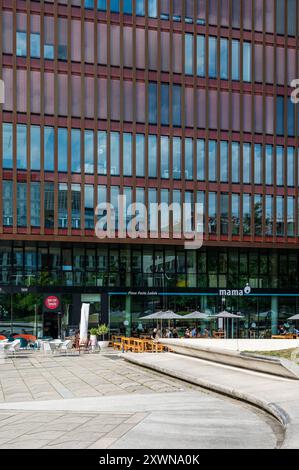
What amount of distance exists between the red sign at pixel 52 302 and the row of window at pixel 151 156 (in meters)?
9.92

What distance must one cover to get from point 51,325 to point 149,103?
63.3 feet

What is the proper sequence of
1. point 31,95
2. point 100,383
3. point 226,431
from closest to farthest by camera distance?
point 226,431 → point 100,383 → point 31,95

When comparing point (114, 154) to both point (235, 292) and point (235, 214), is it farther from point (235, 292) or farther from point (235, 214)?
point (235, 292)

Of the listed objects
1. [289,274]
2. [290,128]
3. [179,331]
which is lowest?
[179,331]

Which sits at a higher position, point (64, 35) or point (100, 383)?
point (64, 35)

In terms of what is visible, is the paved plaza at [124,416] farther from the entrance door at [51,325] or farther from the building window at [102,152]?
the building window at [102,152]

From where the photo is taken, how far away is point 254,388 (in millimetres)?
15945

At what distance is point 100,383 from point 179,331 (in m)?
34.0

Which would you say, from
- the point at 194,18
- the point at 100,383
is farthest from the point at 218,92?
the point at 100,383

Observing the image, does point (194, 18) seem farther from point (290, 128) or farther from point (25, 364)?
point (25, 364)

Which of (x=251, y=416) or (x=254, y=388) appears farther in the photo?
(x=254, y=388)

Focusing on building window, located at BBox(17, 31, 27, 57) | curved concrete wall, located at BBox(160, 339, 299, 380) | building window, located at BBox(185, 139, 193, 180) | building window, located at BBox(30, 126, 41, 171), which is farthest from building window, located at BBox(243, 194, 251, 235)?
curved concrete wall, located at BBox(160, 339, 299, 380)

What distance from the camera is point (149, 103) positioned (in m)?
53.2

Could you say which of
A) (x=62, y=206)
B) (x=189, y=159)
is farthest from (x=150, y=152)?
(x=62, y=206)
